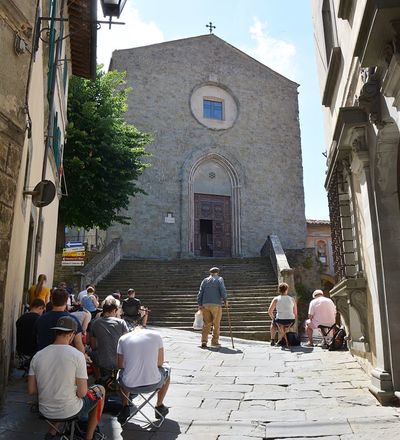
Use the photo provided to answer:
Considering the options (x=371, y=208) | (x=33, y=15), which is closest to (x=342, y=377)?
(x=371, y=208)

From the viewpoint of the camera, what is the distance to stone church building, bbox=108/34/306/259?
2388cm

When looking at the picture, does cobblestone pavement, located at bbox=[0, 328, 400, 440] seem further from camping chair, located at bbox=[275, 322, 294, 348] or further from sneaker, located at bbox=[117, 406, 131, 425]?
camping chair, located at bbox=[275, 322, 294, 348]

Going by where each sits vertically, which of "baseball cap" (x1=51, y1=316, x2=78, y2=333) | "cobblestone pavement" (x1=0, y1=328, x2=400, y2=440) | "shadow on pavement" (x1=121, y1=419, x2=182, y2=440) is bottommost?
"shadow on pavement" (x1=121, y1=419, x2=182, y2=440)

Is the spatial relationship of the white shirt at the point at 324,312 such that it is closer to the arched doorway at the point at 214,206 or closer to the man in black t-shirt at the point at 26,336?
the man in black t-shirt at the point at 26,336

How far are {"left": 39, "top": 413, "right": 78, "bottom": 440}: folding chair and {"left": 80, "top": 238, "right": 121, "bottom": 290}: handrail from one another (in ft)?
39.4

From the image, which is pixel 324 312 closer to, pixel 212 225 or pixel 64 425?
pixel 64 425

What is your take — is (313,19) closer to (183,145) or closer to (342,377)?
(342,377)

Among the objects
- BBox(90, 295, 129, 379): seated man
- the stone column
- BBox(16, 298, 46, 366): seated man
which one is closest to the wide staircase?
the stone column

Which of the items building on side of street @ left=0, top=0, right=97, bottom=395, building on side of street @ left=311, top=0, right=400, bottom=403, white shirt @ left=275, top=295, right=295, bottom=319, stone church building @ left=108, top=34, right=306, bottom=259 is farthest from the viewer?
stone church building @ left=108, top=34, right=306, bottom=259

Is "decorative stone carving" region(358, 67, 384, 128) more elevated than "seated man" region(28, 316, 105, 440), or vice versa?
"decorative stone carving" region(358, 67, 384, 128)

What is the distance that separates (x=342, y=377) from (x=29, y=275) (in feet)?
18.7

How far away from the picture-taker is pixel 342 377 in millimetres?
6883

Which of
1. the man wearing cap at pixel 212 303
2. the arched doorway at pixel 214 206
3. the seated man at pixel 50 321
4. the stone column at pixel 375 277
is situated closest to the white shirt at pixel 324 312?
the man wearing cap at pixel 212 303

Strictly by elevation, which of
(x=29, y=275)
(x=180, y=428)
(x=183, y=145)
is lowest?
(x=180, y=428)
